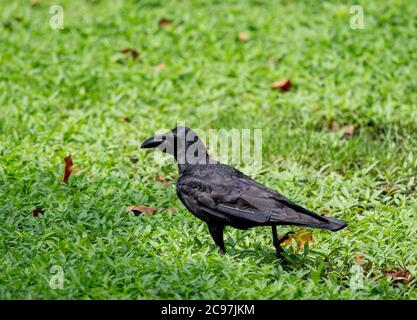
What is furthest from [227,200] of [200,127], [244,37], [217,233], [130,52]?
[244,37]

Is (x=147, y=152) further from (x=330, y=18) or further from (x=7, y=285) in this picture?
(x=330, y=18)

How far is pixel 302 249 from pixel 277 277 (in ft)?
1.89

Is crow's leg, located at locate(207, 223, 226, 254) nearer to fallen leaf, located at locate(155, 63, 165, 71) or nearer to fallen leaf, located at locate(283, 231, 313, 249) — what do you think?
fallen leaf, located at locate(283, 231, 313, 249)

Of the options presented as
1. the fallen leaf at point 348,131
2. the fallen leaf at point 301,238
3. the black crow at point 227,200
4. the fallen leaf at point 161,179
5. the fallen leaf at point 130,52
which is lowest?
the fallen leaf at point 301,238

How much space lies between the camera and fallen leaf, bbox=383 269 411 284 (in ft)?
16.8

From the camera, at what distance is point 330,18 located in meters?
9.60

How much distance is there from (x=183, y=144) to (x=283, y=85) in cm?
292

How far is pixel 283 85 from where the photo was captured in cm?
834

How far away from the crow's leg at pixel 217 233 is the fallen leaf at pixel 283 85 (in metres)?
3.38

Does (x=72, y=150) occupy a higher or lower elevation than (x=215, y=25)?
lower

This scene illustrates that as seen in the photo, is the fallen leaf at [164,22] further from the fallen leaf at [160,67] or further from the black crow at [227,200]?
the black crow at [227,200]

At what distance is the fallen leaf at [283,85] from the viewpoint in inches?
328

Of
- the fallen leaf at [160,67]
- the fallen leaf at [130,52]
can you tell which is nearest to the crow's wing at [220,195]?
the fallen leaf at [160,67]
